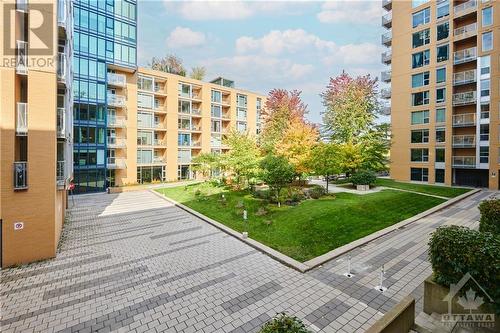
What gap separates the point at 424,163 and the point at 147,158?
3866 centimetres

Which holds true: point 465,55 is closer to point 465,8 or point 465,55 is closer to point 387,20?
point 465,8

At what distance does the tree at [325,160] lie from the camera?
22500 mm

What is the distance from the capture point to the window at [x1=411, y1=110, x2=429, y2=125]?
3428 cm

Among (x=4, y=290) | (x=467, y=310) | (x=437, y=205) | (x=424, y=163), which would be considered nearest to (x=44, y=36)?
(x=4, y=290)

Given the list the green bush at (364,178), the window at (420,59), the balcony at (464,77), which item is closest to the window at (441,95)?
the balcony at (464,77)

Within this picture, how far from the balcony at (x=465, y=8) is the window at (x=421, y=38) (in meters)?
3.25

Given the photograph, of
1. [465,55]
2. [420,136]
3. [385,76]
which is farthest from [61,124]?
[385,76]

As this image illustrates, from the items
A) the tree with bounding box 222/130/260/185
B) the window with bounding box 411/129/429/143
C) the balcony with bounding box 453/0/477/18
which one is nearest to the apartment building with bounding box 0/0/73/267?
the tree with bounding box 222/130/260/185

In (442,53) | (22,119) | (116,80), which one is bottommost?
(22,119)

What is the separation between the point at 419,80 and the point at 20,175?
4199 centimetres

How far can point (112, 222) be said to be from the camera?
17984 mm

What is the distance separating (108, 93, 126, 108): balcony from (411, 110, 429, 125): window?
129 feet

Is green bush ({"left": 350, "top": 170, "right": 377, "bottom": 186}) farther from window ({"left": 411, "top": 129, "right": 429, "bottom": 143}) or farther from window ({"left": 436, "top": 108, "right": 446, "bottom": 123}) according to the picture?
window ({"left": 436, "top": 108, "right": 446, "bottom": 123})

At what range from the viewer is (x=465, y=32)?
31.1 m
